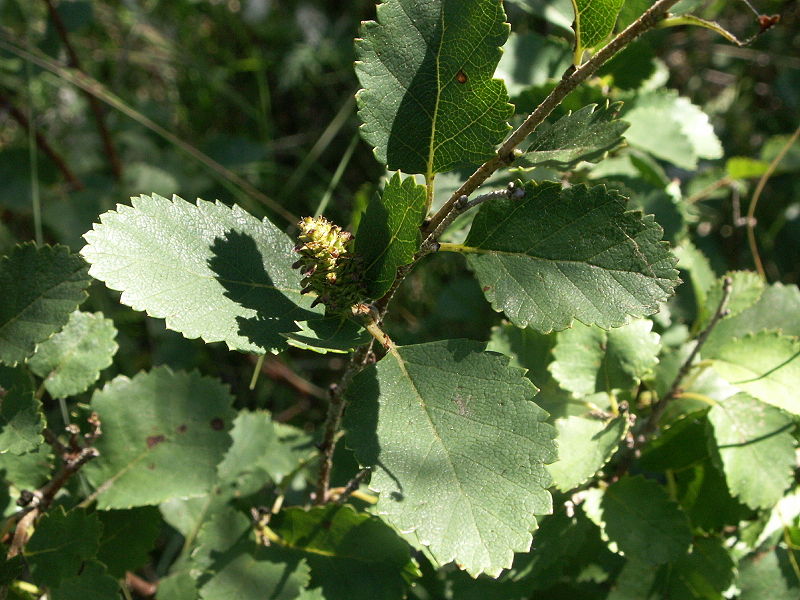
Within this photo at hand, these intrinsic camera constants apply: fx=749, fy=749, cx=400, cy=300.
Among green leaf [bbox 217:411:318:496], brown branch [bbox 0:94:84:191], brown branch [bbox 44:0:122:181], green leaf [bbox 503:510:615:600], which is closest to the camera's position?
green leaf [bbox 503:510:615:600]

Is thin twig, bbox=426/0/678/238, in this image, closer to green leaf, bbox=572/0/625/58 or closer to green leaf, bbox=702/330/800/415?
green leaf, bbox=572/0/625/58

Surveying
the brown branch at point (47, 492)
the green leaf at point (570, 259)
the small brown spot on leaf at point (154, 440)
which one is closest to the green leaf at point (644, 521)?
the green leaf at point (570, 259)

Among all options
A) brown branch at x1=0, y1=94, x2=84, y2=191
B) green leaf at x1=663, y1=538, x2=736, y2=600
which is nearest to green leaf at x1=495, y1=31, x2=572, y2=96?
green leaf at x1=663, y1=538, x2=736, y2=600

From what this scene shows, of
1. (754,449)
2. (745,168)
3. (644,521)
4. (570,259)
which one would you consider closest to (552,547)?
(644,521)

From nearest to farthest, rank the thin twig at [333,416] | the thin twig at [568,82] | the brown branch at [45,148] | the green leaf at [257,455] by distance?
the thin twig at [568,82], the thin twig at [333,416], the green leaf at [257,455], the brown branch at [45,148]

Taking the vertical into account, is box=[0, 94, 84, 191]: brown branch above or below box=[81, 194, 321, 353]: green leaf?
below

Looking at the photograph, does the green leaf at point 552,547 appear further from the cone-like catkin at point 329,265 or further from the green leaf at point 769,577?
the cone-like catkin at point 329,265

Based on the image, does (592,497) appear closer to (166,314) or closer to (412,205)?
(412,205)
